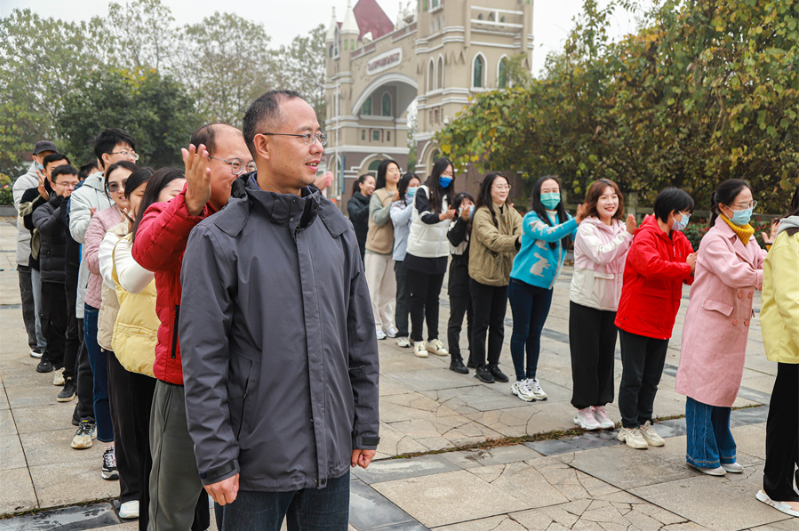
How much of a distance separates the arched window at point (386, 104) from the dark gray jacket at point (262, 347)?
55.4 metres

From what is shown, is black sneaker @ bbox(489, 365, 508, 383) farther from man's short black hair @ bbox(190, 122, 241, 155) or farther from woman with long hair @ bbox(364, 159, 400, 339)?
man's short black hair @ bbox(190, 122, 241, 155)

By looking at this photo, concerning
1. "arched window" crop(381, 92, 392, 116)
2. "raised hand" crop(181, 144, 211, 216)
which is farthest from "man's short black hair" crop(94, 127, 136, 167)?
"arched window" crop(381, 92, 392, 116)

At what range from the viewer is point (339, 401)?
2.07 m

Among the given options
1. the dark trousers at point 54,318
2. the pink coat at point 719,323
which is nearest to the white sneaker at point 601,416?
the pink coat at point 719,323

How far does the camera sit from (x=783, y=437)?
11.9 feet

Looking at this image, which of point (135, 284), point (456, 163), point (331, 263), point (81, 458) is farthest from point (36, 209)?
point (456, 163)

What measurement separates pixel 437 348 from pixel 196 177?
5.31 meters

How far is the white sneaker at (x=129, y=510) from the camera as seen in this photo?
336 centimetres

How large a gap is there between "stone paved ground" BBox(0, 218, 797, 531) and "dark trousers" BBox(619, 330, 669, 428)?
0.24 m

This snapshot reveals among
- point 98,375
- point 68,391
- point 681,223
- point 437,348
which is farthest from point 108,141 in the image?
point 437,348

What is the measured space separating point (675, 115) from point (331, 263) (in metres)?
15.0

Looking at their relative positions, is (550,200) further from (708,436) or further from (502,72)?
(502,72)

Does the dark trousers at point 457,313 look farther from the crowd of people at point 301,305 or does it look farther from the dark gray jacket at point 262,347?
the dark gray jacket at point 262,347

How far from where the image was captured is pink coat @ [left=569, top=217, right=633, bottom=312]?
477cm
